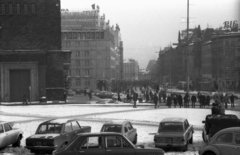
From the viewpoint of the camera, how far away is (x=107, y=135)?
522 inches

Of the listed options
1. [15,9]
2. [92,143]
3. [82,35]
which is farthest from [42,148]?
[82,35]

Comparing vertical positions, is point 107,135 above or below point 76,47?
below

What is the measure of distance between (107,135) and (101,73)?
89.9 meters

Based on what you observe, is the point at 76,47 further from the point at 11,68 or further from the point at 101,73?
the point at 11,68

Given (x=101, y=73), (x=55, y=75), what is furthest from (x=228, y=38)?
(x=55, y=75)

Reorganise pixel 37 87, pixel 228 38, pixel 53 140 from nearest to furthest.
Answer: pixel 53 140 → pixel 37 87 → pixel 228 38

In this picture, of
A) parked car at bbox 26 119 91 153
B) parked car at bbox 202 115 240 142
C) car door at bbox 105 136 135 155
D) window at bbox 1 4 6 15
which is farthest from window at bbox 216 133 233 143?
window at bbox 1 4 6 15

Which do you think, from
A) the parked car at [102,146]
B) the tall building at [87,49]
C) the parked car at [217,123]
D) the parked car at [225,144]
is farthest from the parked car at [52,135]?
the tall building at [87,49]

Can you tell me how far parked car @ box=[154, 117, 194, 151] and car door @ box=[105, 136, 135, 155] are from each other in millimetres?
4992

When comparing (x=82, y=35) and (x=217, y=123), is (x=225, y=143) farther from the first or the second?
(x=82, y=35)

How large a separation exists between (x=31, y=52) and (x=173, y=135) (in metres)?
40.0

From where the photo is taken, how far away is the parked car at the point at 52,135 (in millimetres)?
17094

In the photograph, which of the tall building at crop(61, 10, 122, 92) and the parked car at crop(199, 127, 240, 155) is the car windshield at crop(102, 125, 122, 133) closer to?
the parked car at crop(199, 127, 240, 155)

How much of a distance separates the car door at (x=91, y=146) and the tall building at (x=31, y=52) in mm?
42245
